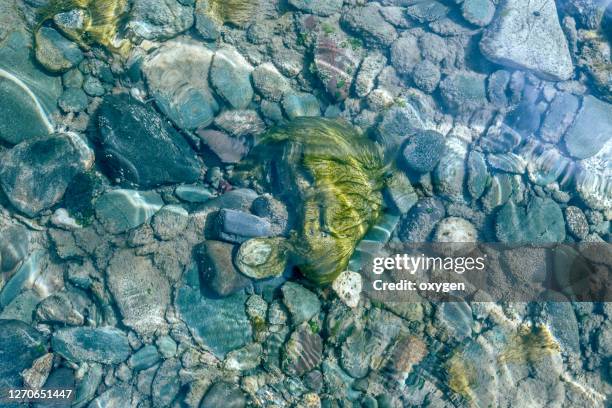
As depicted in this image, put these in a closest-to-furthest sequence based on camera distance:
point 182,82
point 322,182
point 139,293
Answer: point 322,182, point 139,293, point 182,82

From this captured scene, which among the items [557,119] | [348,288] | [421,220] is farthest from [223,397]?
[557,119]

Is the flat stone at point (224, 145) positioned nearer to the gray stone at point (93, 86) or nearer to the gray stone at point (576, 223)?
the gray stone at point (93, 86)

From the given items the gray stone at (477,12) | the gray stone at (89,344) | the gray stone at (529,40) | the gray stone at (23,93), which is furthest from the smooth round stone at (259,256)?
the gray stone at (477,12)

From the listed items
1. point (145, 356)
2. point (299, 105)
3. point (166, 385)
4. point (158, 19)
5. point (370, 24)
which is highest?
point (370, 24)

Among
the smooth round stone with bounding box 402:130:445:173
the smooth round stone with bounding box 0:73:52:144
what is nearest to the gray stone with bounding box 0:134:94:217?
the smooth round stone with bounding box 0:73:52:144

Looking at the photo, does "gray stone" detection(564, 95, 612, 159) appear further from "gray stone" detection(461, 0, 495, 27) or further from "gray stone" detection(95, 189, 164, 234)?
"gray stone" detection(95, 189, 164, 234)

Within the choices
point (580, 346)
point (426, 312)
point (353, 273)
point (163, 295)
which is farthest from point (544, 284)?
point (163, 295)

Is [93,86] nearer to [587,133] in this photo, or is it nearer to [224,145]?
[224,145]
